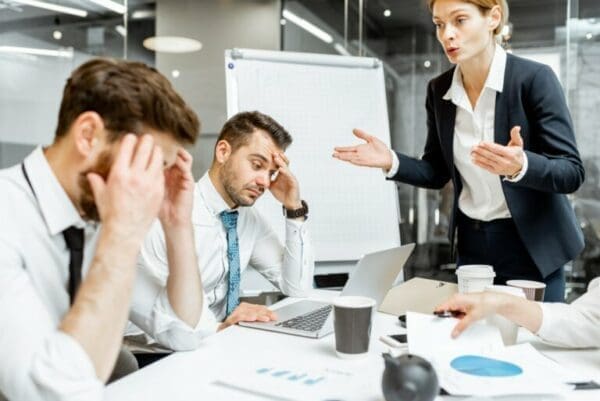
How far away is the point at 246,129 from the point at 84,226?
3.02ft

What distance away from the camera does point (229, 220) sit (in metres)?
1.68

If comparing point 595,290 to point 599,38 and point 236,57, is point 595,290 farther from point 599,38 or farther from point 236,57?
point 599,38


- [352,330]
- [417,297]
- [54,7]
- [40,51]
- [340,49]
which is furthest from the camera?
[340,49]

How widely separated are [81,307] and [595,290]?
1018mm

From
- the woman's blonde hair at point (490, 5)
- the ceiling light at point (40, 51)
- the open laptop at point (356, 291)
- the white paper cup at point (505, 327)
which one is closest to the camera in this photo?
the white paper cup at point (505, 327)

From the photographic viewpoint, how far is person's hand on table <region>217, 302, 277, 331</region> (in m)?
1.25

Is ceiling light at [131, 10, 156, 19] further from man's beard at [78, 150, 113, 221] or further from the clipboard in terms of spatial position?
man's beard at [78, 150, 113, 221]

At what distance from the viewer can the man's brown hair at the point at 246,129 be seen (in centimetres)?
179

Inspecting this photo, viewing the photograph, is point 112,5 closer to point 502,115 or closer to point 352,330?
point 502,115

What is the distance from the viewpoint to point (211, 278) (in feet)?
5.20

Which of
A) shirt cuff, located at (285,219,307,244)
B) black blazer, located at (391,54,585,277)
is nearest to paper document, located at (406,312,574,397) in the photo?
black blazer, located at (391,54,585,277)

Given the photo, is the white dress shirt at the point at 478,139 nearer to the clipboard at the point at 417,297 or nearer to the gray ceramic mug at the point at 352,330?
the clipboard at the point at 417,297

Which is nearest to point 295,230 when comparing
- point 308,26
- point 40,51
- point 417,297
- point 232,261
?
point 232,261

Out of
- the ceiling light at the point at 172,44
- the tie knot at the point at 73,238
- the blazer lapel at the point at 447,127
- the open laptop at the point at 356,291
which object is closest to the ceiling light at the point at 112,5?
the ceiling light at the point at 172,44
